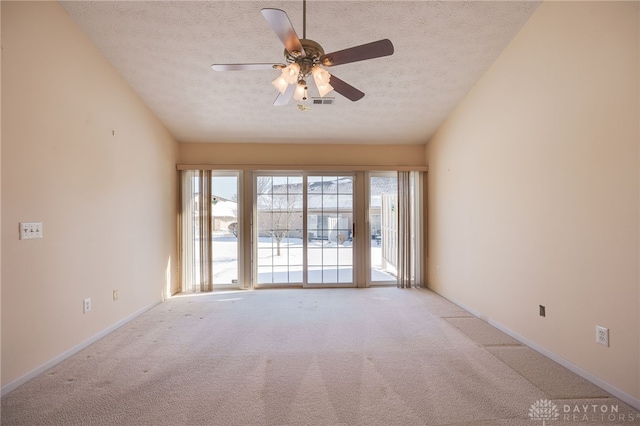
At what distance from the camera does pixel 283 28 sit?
1593 mm

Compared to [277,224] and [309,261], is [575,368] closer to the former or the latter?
[309,261]

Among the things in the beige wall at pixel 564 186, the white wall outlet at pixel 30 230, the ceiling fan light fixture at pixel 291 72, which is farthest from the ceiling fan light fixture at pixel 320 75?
the white wall outlet at pixel 30 230

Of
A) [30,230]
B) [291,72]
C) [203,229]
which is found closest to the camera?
[291,72]

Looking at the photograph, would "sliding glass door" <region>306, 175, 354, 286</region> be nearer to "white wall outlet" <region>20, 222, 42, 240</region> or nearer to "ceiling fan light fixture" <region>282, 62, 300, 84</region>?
"ceiling fan light fixture" <region>282, 62, 300, 84</region>

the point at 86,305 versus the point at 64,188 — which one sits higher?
the point at 64,188

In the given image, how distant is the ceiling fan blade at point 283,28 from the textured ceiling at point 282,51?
0.98m

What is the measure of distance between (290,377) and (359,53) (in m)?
2.36

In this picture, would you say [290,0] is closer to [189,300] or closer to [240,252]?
[240,252]

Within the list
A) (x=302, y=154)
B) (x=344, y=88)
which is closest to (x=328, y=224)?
(x=302, y=154)

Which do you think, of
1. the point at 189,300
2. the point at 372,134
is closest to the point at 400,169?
the point at 372,134

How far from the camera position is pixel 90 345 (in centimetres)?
263

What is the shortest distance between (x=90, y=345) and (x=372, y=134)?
14.1 feet

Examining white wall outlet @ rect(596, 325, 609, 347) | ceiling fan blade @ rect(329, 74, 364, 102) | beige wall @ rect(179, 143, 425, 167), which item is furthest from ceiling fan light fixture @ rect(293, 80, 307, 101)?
white wall outlet @ rect(596, 325, 609, 347)

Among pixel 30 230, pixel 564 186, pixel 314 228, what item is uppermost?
pixel 564 186
